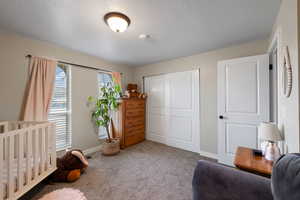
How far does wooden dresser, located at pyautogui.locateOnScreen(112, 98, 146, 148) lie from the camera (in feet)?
10.9

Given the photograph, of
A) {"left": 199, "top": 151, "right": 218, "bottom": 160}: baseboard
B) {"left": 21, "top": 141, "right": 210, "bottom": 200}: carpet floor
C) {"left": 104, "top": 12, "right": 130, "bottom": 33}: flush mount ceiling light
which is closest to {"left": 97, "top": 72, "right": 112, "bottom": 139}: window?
{"left": 21, "top": 141, "right": 210, "bottom": 200}: carpet floor

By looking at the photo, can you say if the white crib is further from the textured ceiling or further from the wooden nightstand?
the wooden nightstand

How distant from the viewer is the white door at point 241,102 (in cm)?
217

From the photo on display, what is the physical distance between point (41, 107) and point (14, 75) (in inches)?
23.5

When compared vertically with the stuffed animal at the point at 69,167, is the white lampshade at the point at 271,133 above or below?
above

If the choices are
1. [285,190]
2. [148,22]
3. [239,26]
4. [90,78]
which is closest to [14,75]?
[90,78]

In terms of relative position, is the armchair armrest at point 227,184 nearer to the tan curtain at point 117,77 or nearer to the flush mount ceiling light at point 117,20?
the flush mount ceiling light at point 117,20

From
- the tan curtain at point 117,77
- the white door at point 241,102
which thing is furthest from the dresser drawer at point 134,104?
the white door at point 241,102

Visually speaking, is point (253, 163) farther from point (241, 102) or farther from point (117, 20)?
point (117, 20)

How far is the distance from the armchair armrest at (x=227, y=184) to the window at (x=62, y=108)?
8.63 ft

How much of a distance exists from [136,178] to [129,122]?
5.08 ft

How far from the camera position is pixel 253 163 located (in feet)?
4.59

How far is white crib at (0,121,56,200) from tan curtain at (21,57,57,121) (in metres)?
0.28

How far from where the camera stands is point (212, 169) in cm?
106
